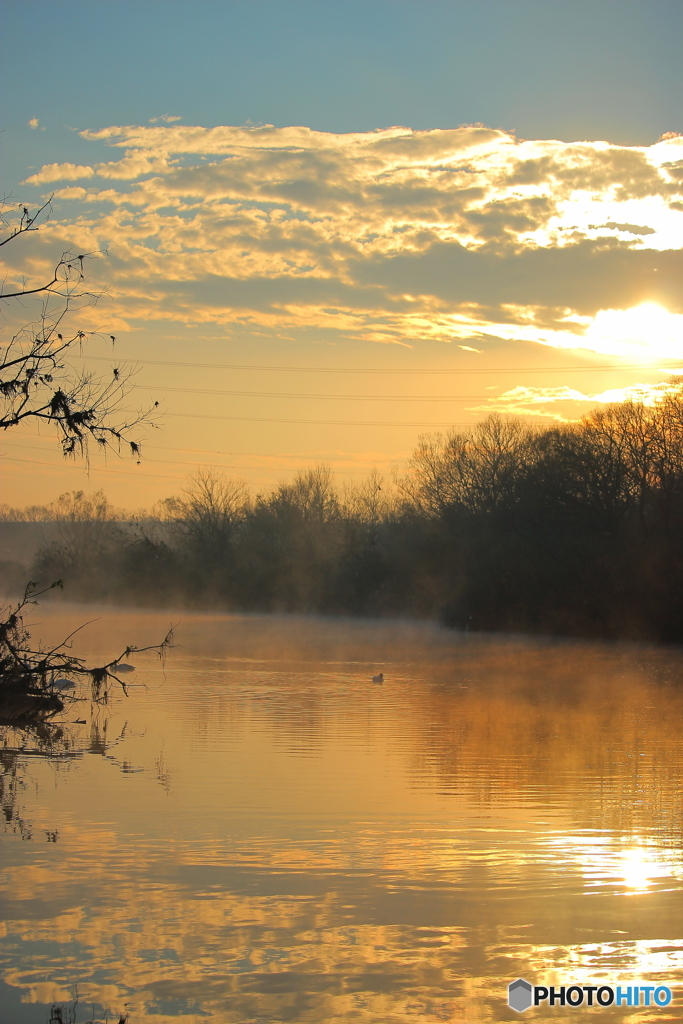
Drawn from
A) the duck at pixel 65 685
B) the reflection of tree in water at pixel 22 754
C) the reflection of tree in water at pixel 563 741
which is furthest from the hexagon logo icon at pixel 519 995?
the duck at pixel 65 685

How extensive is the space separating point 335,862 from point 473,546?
1469 inches

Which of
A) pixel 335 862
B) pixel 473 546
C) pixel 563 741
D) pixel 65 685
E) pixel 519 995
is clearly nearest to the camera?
pixel 519 995

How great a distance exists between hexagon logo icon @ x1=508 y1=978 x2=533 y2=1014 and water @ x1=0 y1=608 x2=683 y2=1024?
40 millimetres

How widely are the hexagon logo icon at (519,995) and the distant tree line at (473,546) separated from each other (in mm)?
32383

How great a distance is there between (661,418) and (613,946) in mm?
39281

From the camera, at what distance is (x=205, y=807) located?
917 centimetres

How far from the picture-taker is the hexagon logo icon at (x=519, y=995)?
16.5 feet

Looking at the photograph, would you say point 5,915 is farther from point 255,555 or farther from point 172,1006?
point 255,555

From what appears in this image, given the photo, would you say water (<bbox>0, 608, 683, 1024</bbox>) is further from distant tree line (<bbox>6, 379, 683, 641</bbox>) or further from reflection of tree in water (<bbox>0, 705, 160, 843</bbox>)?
distant tree line (<bbox>6, 379, 683, 641</bbox>)

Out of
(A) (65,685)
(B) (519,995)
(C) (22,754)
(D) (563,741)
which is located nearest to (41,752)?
(C) (22,754)

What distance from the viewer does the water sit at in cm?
517

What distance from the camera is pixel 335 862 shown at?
24.4 feet

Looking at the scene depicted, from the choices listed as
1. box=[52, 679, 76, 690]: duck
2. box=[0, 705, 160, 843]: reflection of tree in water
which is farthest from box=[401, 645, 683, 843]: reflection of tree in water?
box=[52, 679, 76, 690]: duck

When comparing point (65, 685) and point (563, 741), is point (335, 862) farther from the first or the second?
point (65, 685)
